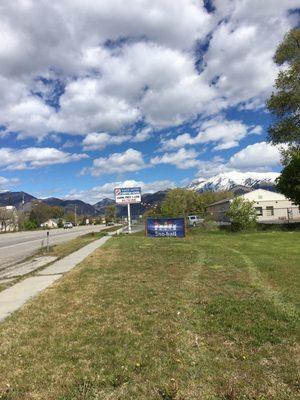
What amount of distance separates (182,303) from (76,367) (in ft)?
10.6

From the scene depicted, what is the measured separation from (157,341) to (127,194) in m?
33.1

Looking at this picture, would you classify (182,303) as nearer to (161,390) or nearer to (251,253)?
(161,390)

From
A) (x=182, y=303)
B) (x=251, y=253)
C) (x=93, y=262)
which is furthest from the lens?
(x=251, y=253)

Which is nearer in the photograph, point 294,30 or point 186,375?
point 186,375

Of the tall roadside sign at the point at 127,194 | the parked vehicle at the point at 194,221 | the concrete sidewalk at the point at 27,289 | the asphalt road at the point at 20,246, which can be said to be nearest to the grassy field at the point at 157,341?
the concrete sidewalk at the point at 27,289

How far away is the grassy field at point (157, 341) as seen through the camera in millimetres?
4387

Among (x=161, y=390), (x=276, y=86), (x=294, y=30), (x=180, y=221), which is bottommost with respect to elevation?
(x=161, y=390)

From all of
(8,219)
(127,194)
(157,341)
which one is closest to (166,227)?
(127,194)

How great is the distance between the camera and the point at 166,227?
28938 millimetres

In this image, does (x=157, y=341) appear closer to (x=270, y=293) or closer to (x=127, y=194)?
(x=270, y=293)

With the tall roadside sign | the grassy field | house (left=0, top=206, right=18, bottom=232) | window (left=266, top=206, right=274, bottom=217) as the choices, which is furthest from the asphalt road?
house (left=0, top=206, right=18, bottom=232)

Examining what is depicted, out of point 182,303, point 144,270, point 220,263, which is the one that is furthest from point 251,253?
point 182,303

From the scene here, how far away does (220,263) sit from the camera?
13367 mm

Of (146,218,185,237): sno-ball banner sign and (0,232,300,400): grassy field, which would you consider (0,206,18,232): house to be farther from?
(0,232,300,400): grassy field
